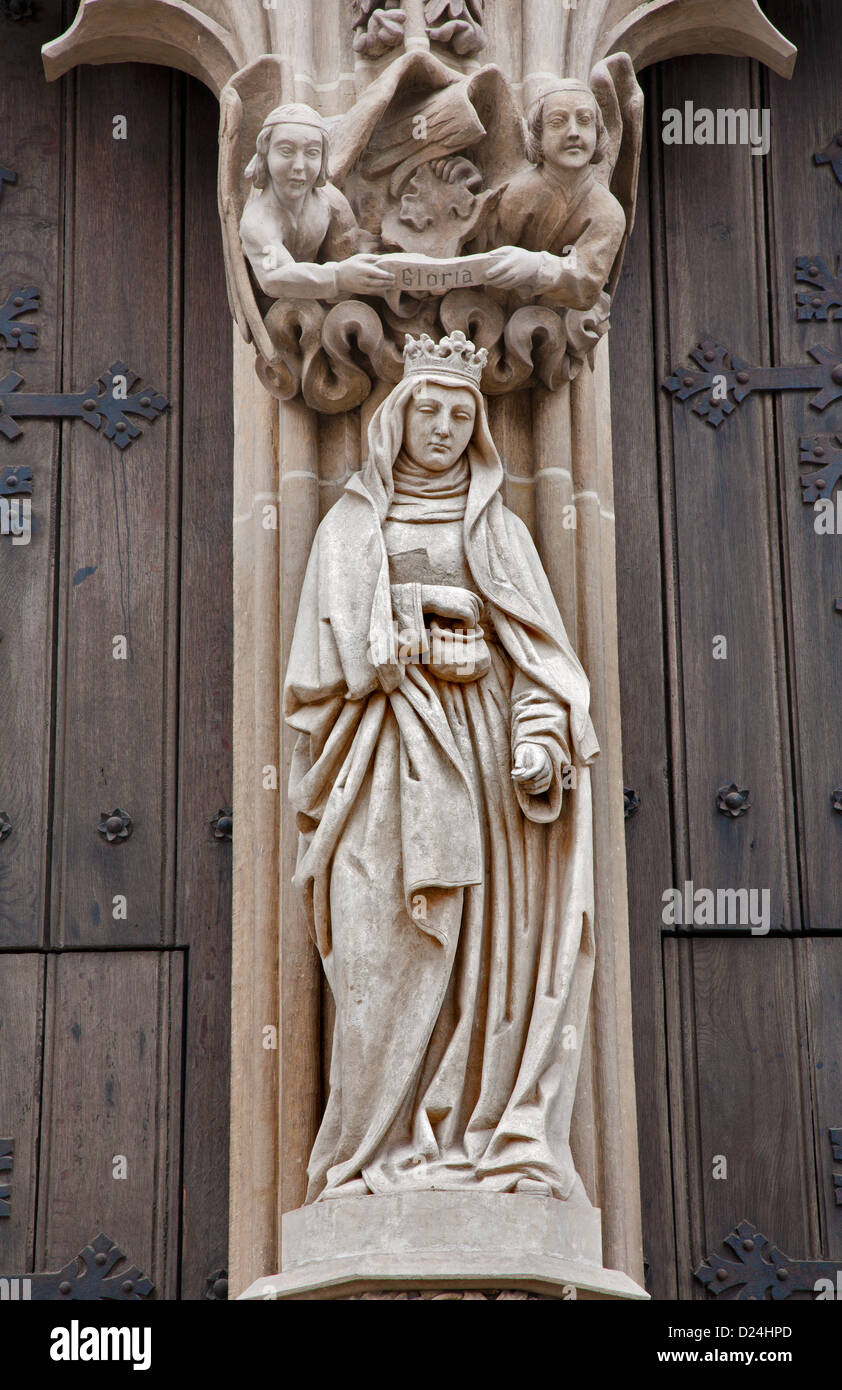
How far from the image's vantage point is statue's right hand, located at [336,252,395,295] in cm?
464

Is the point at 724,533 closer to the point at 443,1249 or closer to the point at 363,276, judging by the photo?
the point at 363,276

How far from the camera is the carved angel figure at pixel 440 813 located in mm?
4215

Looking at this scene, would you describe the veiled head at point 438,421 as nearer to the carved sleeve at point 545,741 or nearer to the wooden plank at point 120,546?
the carved sleeve at point 545,741

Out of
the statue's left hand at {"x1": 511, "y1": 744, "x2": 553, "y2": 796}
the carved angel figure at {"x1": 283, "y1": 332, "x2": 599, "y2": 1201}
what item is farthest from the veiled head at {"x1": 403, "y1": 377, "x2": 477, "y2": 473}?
the statue's left hand at {"x1": 511, "y1": 744, "x2": 553, "y2": 796}

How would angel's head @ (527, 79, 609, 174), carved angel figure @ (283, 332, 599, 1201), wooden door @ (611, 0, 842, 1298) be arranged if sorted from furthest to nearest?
wooden door @ (611, 0, 842, 1298)
angel's head @ (527, 79, 609, 174)
carved angel figure @ (283, 332, 599, 1201)

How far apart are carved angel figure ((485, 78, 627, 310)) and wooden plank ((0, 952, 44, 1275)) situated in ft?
5.94

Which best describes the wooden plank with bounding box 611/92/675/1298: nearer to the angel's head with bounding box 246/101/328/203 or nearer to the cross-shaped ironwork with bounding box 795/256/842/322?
the cross-shaped ironwork with bounding box 795/256/842/322

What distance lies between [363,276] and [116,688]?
111 centimetres

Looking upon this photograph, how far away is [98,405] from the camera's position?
5.25 meters

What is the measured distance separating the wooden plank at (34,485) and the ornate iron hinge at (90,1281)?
2.26 ft

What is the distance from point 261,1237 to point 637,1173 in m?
0.78

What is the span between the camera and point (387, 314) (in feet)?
15.5

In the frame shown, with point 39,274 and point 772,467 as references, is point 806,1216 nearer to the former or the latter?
point 772,467

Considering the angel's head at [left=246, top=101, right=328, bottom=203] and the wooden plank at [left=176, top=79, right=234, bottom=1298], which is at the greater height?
the angel's head at [left=246, top=101, right=328, bottom=203]
